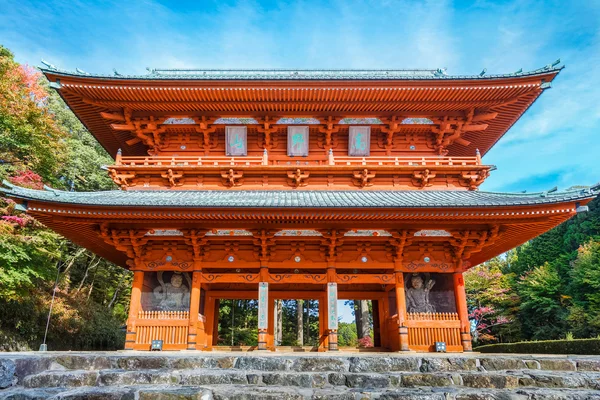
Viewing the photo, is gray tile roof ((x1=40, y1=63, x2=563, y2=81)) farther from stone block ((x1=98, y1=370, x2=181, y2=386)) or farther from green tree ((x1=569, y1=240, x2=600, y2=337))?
green tree ((x1=569, y1=240, x2=600, y2=337))

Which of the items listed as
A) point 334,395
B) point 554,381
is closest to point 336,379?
point 334,395

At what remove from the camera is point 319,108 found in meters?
12.6

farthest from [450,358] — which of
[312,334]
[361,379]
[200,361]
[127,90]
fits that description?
[312,334]

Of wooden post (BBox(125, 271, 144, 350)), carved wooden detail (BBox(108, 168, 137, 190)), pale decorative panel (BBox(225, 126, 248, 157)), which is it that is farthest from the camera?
pale decorative panel (BBox(225, 126, 248, 157))

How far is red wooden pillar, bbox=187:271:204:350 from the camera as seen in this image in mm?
10281

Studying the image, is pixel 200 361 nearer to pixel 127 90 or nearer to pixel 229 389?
pixel 229 389

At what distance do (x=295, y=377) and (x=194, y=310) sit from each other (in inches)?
215

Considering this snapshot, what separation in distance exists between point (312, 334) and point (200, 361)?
27.3 m

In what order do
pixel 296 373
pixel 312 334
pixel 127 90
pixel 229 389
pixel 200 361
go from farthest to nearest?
pixel 312 334 < pixel 127 90 < pixel 200 361 < pixel 296 373 < pixel 229 389

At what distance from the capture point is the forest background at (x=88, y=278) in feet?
52.7

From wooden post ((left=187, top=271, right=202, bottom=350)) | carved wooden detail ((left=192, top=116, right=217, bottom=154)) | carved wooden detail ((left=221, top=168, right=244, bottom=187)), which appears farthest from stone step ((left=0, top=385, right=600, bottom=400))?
carved wooden detail ((left=192, top=116, right=217, bottom=154))

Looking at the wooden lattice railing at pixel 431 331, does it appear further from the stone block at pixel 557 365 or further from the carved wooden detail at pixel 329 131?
the carved wooden detail at pixel 329 131

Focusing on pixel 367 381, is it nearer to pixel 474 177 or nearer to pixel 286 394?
pixel 286 394

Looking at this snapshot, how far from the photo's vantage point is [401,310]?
10609 mm
